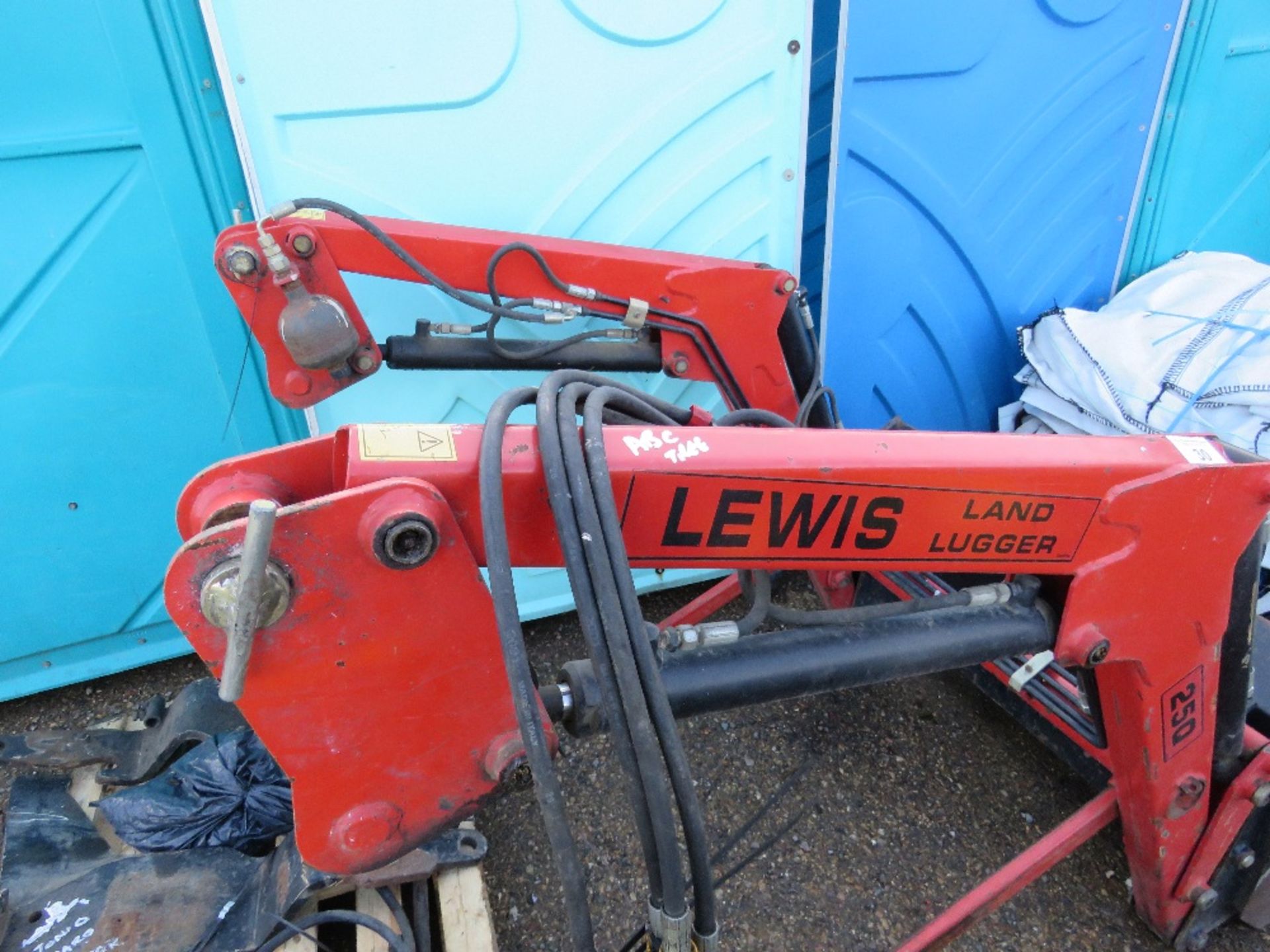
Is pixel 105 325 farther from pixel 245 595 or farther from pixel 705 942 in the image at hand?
pixel 705 942

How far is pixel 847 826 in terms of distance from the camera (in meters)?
1.93

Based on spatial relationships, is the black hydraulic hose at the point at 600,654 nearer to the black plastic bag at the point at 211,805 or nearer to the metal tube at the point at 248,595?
the metal tube at the point at 248,595

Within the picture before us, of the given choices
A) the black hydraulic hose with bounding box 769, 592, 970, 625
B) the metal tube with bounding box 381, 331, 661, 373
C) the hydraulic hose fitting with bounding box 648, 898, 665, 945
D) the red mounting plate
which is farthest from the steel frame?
the metal tube with bounding box 381, 331, 661, 373

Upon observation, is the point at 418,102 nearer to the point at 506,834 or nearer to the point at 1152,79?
the point at 506,834

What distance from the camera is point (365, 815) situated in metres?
0.85

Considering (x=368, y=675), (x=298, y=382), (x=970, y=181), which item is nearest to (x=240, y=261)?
(x=298, y=382)

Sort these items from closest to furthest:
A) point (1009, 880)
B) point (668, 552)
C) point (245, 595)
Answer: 1. point (245, 595)
2. point (668, 552)
3. point (1009, 880)

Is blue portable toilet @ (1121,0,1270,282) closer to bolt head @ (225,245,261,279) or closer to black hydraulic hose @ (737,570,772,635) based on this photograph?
black hydraulic hose @ (737,570,772,635)

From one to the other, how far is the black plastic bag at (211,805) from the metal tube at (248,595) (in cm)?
113

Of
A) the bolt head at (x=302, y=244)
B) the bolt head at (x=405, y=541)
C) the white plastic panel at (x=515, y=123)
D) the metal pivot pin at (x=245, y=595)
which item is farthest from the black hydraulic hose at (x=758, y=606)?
the white plastic panel at (x=515, y=123)

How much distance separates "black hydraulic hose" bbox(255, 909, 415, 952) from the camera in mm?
1419

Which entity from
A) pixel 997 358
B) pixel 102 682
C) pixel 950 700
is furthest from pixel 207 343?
pixel 997 358

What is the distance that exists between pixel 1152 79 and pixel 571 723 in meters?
3.02

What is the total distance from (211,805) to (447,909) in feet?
1.80
